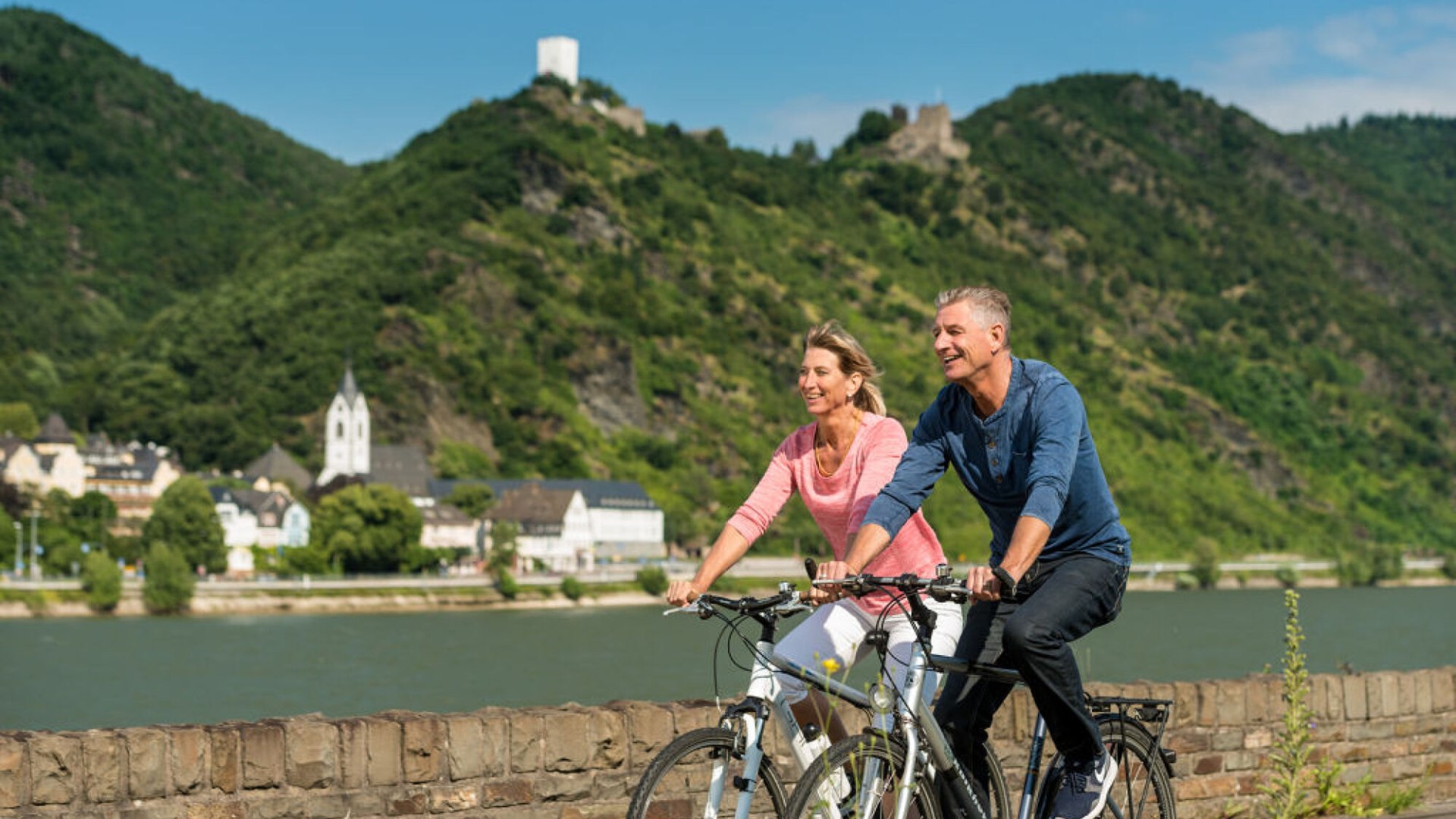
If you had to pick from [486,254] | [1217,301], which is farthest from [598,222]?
[1217,301]

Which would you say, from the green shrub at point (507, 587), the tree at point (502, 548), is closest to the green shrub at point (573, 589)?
the green shrub at point (507, 587)

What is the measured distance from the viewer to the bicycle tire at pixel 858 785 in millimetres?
4871

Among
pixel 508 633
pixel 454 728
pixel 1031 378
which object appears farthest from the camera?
pixel 508 633

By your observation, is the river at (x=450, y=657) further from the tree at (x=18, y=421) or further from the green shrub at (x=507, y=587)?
the tree at (x=18, y=421)

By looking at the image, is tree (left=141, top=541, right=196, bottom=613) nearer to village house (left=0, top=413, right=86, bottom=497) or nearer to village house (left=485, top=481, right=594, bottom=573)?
village house (left=0, top=413, right=86, bottom=497)

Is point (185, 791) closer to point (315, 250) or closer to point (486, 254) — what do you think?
point (486, 254)

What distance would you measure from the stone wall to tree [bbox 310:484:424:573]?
3464 inches

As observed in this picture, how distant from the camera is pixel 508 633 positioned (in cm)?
7281

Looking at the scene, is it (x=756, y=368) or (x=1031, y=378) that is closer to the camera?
(x=1031, y=378)

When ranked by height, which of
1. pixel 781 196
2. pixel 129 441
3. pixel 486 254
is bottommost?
pixel 129 441

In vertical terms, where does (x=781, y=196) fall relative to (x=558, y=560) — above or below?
above

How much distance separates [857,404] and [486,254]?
128235 mm

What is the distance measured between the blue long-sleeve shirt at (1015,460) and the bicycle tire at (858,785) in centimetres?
67

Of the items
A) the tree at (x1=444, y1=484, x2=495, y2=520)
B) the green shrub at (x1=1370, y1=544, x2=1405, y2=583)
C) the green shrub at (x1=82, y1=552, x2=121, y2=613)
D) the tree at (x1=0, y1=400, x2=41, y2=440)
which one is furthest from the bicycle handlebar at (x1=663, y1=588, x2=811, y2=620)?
the tree at (x1=0, y1=400, x2=41, y2=440)
